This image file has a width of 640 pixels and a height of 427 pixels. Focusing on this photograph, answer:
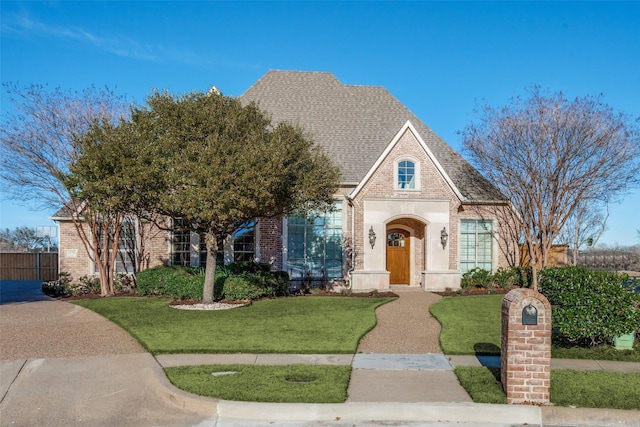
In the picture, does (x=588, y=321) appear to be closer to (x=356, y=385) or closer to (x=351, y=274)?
(x=356, y=385)

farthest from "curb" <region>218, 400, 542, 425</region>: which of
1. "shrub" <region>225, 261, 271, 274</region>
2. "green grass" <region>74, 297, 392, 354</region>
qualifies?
"shrub" <region>225, 261, 271, 274</region>

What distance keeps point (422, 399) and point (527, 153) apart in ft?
52.3

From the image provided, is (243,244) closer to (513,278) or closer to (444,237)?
(444,237)

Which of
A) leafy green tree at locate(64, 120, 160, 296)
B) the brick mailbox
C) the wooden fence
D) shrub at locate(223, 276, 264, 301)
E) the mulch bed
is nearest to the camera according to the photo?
the brick mailbox

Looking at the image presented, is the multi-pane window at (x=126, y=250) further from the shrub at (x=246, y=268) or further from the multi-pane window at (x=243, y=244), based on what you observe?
the shrub at (x=246, y=268)

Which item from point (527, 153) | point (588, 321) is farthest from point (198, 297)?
point (527, 153)

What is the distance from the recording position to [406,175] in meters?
21.3

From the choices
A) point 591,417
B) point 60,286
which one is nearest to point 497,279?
point 591,417

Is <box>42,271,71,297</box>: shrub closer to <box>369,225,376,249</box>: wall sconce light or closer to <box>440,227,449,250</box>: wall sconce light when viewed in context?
<box>369,225,376,249</box>: wall sconce light

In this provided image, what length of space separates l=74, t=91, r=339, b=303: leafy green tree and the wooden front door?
7708 mm

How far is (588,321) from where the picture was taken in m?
9.55

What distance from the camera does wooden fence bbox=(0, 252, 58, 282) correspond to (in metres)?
31.5

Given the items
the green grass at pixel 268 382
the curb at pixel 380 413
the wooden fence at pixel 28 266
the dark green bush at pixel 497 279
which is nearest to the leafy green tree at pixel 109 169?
the green grass at pixel 268 382

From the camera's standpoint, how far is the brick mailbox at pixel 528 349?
6742 mm
